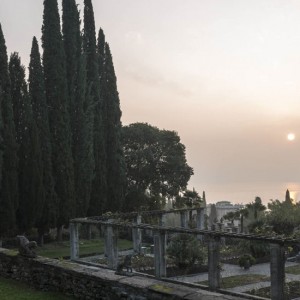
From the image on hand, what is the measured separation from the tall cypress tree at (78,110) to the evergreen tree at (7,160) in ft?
20.8

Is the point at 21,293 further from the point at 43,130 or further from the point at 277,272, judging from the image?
the point at 43,130

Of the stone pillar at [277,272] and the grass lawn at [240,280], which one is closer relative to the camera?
the stone pillar at [277,272]

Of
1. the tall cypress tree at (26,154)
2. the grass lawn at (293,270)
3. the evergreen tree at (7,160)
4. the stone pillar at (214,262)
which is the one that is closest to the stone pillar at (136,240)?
the tall cypress tree at (26,154)

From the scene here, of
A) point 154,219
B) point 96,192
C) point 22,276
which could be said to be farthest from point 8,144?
point 22,276

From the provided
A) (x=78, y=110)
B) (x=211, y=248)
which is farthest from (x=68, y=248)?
(x=211, y=248)

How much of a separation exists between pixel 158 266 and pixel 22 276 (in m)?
3.85

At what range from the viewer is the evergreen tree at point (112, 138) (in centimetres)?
3769

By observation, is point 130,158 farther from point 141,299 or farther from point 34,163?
point 141,299

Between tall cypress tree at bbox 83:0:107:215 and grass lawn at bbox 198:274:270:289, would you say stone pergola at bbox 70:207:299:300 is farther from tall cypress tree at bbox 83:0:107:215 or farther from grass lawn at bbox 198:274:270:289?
tall cypress tree at bbox 83:0:107:215

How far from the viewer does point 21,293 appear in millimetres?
10430

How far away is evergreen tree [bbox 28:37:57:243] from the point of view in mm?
29547

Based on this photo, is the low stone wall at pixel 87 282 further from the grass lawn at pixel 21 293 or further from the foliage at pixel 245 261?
the foliage at pixel 245 261

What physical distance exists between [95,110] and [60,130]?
6403 mm

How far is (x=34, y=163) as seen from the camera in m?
28.9
